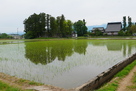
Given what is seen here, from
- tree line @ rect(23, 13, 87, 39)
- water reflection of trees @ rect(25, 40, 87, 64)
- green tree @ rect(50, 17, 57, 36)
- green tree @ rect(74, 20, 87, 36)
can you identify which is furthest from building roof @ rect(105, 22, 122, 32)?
water reflection of trees @ rect(25, 40, 87, 64)

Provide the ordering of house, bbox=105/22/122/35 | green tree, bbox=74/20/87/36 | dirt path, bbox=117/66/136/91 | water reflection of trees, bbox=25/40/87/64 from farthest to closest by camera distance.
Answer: green tree, bbox=74/20/87/36 → house, bbox=105/22/122/35 → water reflection of trees, bbox=25/40/87/64 → dirt path, bbox=117/66/136/91

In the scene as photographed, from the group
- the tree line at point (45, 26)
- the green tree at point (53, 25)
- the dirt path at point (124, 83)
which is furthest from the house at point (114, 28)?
the dirt path at point (124, 83)

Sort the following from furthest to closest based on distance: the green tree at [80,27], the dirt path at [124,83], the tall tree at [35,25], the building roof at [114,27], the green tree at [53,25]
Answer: the green tree at [80,27]
the building roof at [114,27]
the green tree at [53,25]
the tall tree at [35,25]
the dirt path at [124,83]

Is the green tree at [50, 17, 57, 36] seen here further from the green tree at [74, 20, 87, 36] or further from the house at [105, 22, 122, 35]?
the house at [105, 22, 122, 35]

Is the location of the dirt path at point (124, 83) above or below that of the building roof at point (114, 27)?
below

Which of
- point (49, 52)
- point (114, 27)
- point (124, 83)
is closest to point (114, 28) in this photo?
point (114, 27)

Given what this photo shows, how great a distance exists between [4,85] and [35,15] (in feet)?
137

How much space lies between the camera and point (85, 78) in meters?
4.97

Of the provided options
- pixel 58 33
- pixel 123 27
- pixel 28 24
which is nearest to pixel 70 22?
pixel 58 33

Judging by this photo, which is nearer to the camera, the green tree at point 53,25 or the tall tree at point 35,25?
the tall tree at point 35,25

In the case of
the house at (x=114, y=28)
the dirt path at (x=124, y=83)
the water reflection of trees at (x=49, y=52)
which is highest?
the house at (x=114, y=28)

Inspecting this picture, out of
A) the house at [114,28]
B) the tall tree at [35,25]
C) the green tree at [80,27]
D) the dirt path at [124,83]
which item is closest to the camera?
the dirt path at [124,83]

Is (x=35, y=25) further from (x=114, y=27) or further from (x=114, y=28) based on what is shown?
(x=114, y=27)

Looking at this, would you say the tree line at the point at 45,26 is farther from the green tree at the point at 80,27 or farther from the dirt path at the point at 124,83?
the dirt path at the point at 124,83
